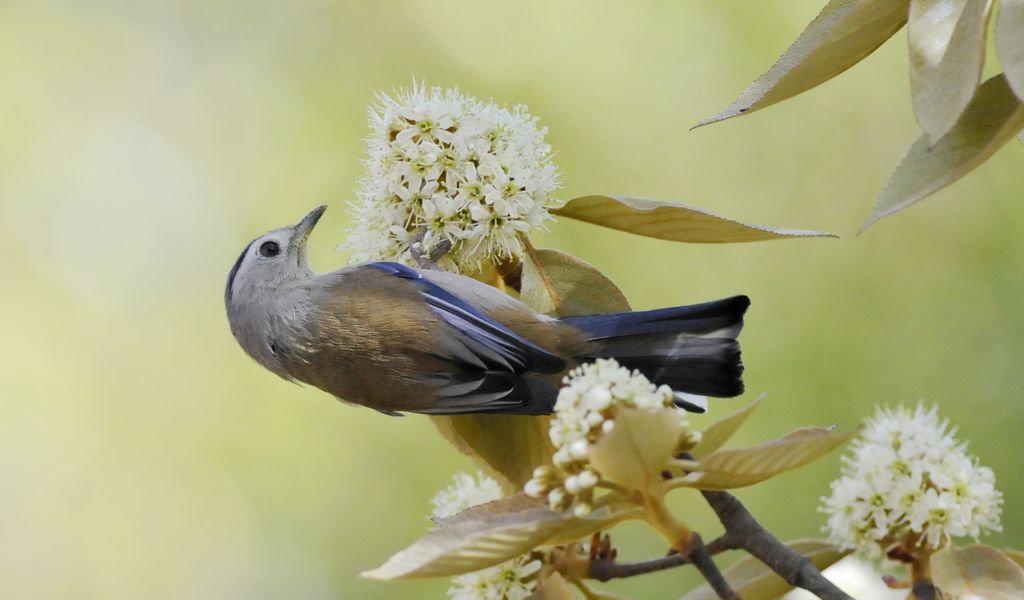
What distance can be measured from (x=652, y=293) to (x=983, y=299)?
3.31 ft

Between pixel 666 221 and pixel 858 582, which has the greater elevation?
pixel 666 221

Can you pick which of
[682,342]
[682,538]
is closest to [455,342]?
[682,342]

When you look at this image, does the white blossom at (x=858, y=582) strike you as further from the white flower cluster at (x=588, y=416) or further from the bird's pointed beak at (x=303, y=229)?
the bird's pointed beak at (x=303, y=229)

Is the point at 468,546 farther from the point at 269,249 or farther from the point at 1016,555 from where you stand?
the point at 269,249

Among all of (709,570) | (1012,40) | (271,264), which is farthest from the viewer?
(271,264)

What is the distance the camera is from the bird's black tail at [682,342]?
1541 mm

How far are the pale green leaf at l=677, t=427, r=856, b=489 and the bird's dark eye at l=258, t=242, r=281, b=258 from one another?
1.19 m

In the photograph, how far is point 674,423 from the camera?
39.3 inches

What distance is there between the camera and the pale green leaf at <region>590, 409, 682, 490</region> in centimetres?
99

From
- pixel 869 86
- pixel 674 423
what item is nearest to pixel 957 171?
pixel 674 423

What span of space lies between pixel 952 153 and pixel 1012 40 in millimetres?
110

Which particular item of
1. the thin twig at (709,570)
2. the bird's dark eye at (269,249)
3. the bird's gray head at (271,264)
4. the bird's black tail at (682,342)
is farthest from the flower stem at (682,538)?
the bird's dark eye at (269,249)

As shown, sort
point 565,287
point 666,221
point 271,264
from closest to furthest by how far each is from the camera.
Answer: point 666,221 → point 565,287 → point 271,264

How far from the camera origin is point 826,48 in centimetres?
114
